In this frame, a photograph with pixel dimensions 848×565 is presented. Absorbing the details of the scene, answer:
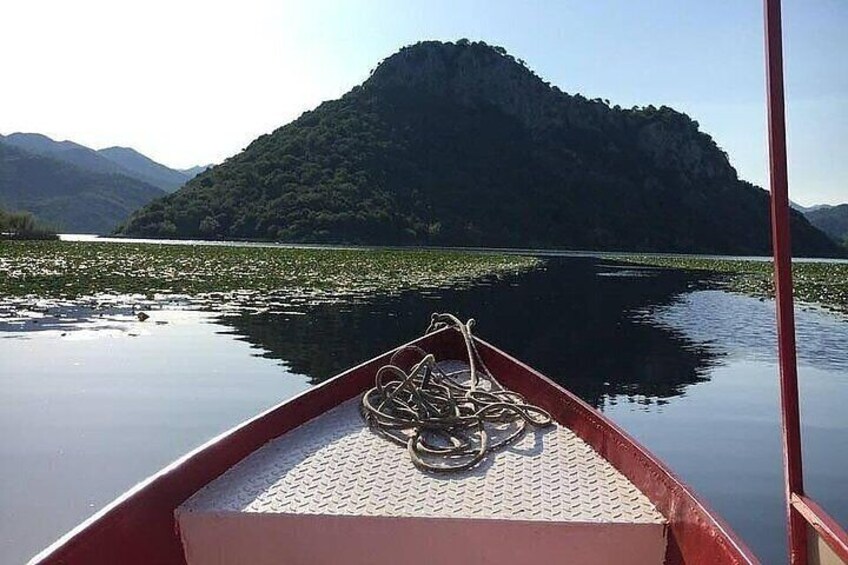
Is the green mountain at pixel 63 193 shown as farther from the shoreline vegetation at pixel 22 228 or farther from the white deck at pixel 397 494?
the white deck at pixel 397 494

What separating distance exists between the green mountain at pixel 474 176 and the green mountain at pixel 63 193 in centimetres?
7592

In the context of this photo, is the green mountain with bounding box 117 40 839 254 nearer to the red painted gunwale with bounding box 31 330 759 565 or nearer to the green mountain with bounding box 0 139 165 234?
the red painted gunwale with bounding box 31 330 759 565

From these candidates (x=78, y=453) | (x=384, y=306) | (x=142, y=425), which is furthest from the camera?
(x=384, y=306)

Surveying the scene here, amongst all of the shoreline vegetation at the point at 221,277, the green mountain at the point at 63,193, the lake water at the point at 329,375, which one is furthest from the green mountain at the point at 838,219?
the green mountain at the point at 63,193

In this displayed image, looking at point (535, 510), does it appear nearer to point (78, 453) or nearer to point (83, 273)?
point (78, 453)

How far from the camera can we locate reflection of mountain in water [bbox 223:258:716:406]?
1118 cm

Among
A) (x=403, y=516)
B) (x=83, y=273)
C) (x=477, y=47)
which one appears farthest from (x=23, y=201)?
(x=403, y=516)

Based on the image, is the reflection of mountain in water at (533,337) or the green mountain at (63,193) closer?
the reflection of mountain in water at (533,337)

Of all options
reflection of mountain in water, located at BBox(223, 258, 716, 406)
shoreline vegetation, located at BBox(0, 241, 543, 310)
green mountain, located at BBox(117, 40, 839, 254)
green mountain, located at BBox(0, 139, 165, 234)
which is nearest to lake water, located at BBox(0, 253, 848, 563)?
reflection of mountain in water, located at BBox(223, 258, 716, 406)

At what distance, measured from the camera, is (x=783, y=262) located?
2186 millimetres

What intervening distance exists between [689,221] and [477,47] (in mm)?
37654

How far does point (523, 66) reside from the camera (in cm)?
11062

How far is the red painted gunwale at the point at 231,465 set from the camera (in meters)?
2.40

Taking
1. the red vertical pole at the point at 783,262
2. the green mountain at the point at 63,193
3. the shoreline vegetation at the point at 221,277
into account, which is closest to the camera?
the red vertical pole at the point at 783,262
